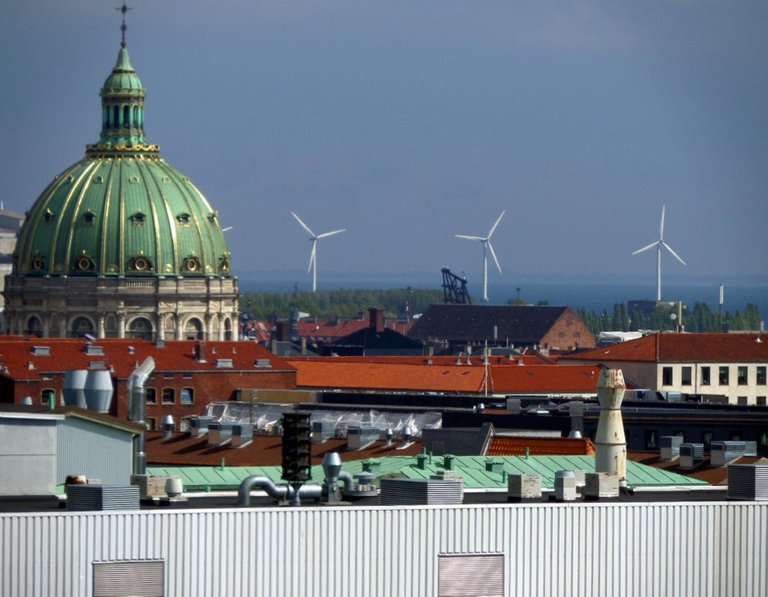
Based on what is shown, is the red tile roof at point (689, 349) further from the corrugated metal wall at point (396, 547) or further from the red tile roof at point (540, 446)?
the corrugated metal wall at point (396, 547)

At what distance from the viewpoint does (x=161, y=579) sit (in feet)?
115

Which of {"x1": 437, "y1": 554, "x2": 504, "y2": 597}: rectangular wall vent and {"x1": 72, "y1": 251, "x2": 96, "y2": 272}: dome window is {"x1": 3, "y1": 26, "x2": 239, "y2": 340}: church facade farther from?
{"x1": 437, "y1": 554, "x2": 504, "y2": 597}: rectangular wall vent

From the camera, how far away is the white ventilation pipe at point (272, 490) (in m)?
38.6

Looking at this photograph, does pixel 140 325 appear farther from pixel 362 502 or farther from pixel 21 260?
pixel 362 502

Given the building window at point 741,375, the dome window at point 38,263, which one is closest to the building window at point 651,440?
the building window at point 741,375

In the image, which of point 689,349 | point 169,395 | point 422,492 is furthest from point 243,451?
point 689,349

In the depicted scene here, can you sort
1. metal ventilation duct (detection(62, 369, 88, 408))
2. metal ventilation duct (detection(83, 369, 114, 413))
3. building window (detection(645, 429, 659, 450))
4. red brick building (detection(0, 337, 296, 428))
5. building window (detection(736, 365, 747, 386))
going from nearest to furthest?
1. metal ventilation duct (detection(83, 369, 114, 413))
2. metal ventilation duct (detection(62, 369, 88, 408))
3. building window (detection(645, 429, 659, 450))
4. red brick building (detection(0, 337, 296, 428))
5. building window (detection(736, 365, 747, 386))

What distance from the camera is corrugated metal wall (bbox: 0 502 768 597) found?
113 ft

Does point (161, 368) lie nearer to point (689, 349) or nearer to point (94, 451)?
point (689, 349)

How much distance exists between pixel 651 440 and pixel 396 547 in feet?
158

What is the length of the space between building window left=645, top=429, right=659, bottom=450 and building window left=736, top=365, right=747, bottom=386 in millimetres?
57968

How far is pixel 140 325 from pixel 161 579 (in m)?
153

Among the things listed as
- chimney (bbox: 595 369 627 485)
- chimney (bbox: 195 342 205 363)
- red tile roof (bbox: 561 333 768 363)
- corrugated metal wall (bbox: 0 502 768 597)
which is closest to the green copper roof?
chimney (bbox: 595 369 627 485)

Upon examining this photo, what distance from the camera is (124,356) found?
131125mm
